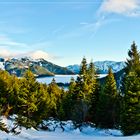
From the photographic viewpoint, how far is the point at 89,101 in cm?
6322

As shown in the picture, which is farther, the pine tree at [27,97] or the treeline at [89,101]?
the pine tree at [27,97]

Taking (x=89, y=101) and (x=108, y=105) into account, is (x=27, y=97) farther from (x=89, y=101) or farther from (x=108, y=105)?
(x=108, y=105)

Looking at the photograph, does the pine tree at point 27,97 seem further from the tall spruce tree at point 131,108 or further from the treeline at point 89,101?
the tall spruce tree at point 131,108

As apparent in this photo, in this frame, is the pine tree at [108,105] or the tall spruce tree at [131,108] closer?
the tall spruce tree at [131,108]

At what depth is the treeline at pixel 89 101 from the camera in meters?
42.6

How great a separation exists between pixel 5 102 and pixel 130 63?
2476 cm

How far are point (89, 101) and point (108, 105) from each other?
3924mm

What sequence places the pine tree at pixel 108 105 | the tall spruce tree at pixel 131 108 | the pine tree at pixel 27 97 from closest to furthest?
the tall spruce tree at pixel 131 108 → the pine tree at pixel 27 97 → the pine tree at pixel 108 105

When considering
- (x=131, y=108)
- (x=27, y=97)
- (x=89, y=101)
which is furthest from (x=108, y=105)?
(x=131, y=108)

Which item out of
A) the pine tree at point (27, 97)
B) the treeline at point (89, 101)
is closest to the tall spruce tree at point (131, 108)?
the treeline at point (89, 101)

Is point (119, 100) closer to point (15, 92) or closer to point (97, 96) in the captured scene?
point (97, 96)

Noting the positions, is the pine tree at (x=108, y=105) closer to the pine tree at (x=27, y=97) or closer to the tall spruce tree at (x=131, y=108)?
the pine tree at (x=27, y=97)

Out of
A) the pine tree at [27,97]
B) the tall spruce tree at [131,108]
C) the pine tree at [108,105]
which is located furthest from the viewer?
the pine tree at [108,105]

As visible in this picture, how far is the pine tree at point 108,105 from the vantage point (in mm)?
59688
